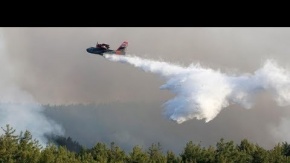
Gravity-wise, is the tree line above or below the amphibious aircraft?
below

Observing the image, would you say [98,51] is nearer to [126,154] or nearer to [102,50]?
[102,50]

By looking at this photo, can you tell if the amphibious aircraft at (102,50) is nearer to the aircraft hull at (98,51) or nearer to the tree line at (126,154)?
the aircraft hull at (98,51)

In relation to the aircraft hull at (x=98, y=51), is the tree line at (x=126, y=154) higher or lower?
lower

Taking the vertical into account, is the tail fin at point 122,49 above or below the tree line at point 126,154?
above

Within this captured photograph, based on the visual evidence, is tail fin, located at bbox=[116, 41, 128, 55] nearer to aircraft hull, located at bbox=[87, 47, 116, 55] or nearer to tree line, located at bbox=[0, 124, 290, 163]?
aircraft hull, located at bbox=[87, 47, 116, 55]

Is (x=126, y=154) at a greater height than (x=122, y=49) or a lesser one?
lesser

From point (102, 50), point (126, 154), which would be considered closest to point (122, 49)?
point (102, 50)

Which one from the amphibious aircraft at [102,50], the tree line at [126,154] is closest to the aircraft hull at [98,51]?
the amphibious aircraft at [102,50]

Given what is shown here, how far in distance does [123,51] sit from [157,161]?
2094 centimetres

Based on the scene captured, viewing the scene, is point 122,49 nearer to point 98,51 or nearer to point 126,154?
point 98,51

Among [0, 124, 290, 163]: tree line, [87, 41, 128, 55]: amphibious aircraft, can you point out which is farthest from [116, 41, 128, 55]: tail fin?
[0, 124, 290, 163]: tree line

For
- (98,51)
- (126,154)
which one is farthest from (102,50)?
(126,154)
